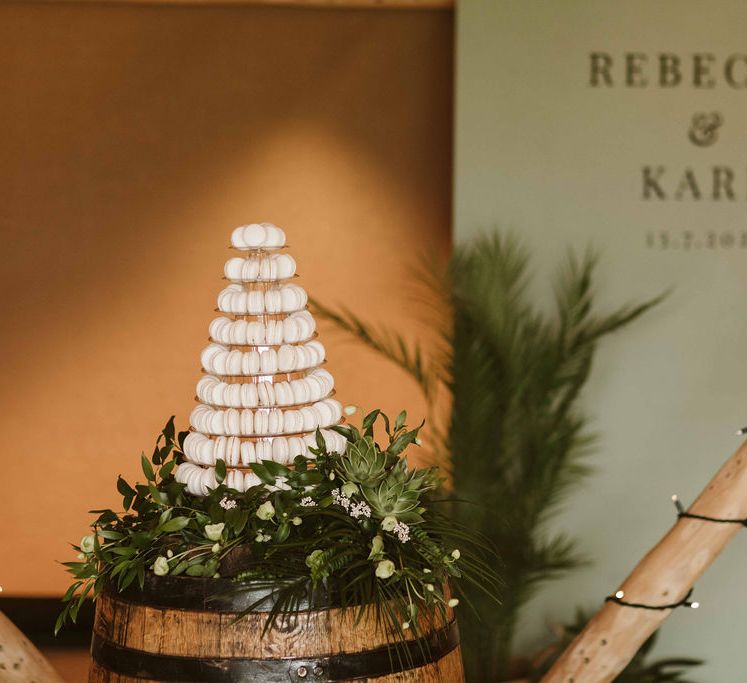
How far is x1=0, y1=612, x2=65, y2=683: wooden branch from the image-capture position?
1587 millimetres

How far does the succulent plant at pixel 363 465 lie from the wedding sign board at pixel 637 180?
7.56 ft

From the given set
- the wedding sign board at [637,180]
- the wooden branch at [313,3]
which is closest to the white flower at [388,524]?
the wedding sign board at [637,180]

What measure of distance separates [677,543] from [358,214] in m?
3.12

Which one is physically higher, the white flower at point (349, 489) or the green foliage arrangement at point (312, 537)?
the white flower at point (349, 489)

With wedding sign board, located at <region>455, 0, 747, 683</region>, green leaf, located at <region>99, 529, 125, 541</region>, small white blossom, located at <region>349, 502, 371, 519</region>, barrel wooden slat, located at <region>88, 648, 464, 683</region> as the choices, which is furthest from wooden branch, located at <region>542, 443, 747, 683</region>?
wedding sign board, located at <region>455, 0, 747, 683</region>

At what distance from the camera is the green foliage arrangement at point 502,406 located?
317cm

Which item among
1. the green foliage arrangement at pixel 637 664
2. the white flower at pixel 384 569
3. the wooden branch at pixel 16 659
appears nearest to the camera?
the white flower at pixel 384 569

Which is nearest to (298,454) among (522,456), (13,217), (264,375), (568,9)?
(264,375)

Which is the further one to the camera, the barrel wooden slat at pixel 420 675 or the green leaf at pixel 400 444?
the green leaf at pixel 400 444

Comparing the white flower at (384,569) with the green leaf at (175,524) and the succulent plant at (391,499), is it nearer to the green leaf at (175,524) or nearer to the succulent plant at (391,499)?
the succulent plant at (391,499)

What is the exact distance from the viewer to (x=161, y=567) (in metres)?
1.32

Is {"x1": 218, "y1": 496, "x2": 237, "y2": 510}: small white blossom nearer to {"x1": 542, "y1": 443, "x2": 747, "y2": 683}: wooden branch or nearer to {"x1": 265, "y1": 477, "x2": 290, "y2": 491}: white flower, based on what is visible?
{"x1": 265, "y1": 477, "x2": 290, "y2": 491}: white flower

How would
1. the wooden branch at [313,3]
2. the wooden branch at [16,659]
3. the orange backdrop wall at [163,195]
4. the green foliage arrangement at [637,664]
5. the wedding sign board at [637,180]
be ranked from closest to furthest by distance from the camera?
the wooden branch at [16,659]
the green foliage arrangement at [637,664]
the wedding sign board at [637,180]
the wooden branch at [313,3]
the orange backdrop wall at [163,195]

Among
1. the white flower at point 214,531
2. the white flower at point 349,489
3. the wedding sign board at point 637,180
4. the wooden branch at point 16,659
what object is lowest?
the wooden branch at point 16,659
